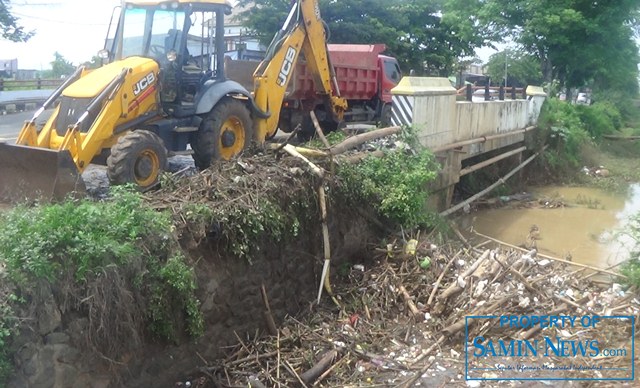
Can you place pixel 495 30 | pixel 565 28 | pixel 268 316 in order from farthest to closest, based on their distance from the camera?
pixel 495 30 < pixel 565 28 < pixel 268 316

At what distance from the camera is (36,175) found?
263 inches

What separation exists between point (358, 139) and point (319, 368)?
4030 millimetres

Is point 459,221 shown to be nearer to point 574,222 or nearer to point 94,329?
point 574,222

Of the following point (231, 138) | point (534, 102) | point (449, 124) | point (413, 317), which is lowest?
point (413, 317)

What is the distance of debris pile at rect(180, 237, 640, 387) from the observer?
5.91 meters

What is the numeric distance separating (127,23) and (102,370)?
5.37 metres

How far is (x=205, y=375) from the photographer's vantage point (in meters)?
5.74

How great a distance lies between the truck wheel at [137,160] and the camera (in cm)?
680

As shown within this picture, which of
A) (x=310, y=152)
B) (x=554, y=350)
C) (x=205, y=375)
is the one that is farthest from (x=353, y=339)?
(x=310, y=152)

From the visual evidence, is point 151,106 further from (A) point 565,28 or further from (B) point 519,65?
(B) point 519,65

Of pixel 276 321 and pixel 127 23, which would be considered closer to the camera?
pixel 276 321

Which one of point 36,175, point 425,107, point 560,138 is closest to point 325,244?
point 36,175

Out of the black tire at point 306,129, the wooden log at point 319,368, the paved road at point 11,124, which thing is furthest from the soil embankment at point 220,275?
the paved road at point 11,124

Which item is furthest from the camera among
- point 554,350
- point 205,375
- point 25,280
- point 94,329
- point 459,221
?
point 459,221
